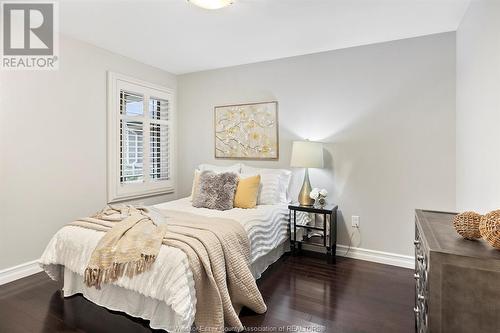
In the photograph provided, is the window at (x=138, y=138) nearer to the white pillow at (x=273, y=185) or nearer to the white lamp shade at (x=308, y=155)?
the white pillow at (x=273, y=185)

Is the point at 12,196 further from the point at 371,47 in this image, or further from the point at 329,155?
the point at 371,47

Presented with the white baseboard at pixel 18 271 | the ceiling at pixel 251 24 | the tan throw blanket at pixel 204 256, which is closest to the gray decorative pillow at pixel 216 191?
the tan throw blanket at pixel 204 256

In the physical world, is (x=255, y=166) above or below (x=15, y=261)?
above

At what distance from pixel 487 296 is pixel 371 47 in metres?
2.81

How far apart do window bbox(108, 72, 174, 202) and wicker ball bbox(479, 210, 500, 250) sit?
3.55 metres

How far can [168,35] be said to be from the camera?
2.88m

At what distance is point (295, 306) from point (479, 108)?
2.01m

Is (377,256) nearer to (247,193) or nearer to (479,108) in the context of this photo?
(247,193)

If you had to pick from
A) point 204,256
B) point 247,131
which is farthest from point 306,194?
point 204,256

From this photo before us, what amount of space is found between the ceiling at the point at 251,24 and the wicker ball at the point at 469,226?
6.15 ft

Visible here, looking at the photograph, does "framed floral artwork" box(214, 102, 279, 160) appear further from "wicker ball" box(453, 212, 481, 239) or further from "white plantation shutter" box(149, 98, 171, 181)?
"wicker ball" box(453, 212, 481, 239)

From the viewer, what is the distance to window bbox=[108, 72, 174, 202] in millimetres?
3420

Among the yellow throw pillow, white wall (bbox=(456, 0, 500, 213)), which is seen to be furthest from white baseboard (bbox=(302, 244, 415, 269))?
the yellow throw pillow

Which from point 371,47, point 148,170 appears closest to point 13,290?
point 148,170
